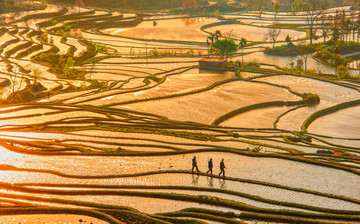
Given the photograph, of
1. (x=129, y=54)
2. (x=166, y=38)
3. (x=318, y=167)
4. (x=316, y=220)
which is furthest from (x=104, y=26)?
(x=316, y=220)

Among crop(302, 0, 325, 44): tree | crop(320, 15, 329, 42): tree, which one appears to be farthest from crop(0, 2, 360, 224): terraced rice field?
crop(302, 0, 325, 44): tree

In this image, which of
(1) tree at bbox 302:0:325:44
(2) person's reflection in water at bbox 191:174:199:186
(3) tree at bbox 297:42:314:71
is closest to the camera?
(2) person's reflection in water at bbox 191:174:199:186

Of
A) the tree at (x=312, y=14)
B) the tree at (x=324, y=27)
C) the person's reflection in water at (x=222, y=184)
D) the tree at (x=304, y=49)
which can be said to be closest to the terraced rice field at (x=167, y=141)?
the person's reflection in water at (x=222, y=184)

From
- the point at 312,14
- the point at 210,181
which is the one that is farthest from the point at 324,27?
the point at 210,181

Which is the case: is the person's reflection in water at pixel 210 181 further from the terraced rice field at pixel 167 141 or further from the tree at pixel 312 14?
the tree at pixel 312 14

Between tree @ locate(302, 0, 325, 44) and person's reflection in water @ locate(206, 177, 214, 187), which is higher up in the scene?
tree @ locate(302, 0, 325, 44)

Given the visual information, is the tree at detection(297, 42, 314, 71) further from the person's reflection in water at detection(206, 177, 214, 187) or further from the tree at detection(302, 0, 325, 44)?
the person's reflection in water at detection(206, 177, 214, 187)

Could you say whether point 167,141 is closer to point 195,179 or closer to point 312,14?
point 195,179

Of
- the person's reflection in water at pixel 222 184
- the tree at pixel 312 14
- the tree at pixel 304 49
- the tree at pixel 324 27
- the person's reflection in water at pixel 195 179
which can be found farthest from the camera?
the tree at pixel 312 14

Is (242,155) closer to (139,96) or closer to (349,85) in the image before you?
(139,96)
